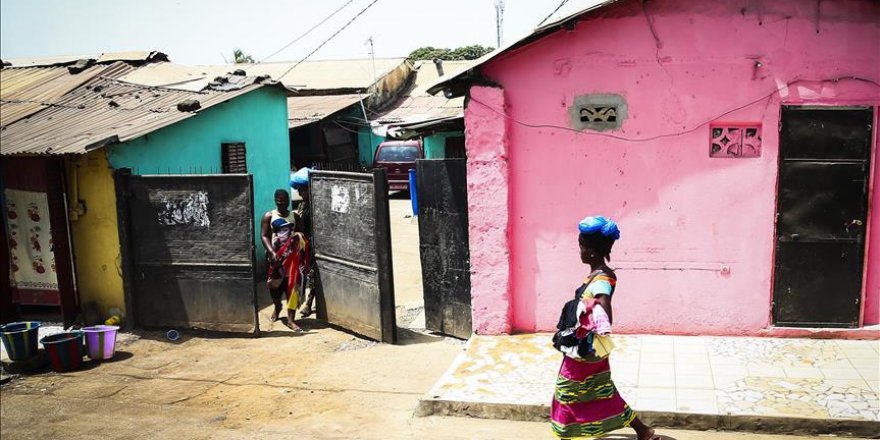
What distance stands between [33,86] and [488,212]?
8.83 m

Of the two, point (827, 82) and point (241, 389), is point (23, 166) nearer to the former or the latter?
point (241, 389)

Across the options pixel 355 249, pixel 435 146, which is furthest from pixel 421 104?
pixel 355 249

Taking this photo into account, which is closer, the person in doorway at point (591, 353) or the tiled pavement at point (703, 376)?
the person in doorway at point (591, 353)

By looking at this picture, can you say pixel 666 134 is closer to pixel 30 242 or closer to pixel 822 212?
pixel 822 212

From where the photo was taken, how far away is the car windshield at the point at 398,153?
2205 cm

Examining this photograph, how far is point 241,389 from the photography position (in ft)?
22.1

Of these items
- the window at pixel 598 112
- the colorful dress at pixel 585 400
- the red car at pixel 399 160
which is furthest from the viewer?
the red car at pixel 399 160

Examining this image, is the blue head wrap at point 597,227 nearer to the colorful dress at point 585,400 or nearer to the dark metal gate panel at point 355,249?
the colorful dress at point 585,400

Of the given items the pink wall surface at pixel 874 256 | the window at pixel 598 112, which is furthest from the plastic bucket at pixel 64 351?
the pink wall surface at pixel 874 256

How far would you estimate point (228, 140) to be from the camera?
37.0 feet

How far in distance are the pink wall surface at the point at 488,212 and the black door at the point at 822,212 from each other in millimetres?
2571

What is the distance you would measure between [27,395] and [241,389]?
1978mm

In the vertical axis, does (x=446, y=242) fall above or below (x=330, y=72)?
below

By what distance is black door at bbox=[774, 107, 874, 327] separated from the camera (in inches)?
264
